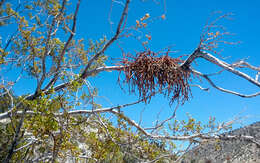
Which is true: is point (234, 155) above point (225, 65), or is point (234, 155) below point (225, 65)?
above

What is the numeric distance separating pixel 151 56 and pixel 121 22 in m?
0.82

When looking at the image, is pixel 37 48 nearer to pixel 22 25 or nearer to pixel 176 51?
pixel 22 25

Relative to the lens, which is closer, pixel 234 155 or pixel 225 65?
pixel 225 65

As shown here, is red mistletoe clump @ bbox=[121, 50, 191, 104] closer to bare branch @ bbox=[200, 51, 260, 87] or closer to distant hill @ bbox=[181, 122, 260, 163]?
bare branch @ bbox=[200, 51, 260, 87]

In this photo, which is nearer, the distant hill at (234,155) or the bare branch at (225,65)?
the bare branch at (225,65)

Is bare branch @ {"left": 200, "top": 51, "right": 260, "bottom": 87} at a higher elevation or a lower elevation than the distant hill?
lower

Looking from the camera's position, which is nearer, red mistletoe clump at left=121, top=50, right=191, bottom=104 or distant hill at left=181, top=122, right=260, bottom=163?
red mistletoe clump at left=121, top=50, right=191, bottom=104

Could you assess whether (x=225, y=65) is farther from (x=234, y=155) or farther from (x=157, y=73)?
(x=234, y=155)

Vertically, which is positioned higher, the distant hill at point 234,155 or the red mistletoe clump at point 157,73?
the distant hill at point 234,155

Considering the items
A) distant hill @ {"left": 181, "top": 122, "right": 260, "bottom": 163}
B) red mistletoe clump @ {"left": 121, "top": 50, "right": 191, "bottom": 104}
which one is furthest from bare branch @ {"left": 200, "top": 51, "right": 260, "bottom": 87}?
distant hill @ {"left": 181, "top": 122, "right": 260, "bottom": 163}

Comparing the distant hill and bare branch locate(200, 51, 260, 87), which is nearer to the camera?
bare branch locate(200, 51, 260, 87)

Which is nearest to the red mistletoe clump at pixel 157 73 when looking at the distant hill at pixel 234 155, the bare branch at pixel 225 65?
the bare branch at pixel 225 65

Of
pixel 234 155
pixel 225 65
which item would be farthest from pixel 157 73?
pixel 234 155

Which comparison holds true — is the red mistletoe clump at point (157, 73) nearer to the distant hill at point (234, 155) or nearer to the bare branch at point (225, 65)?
the bare branch at point (225, 65)
